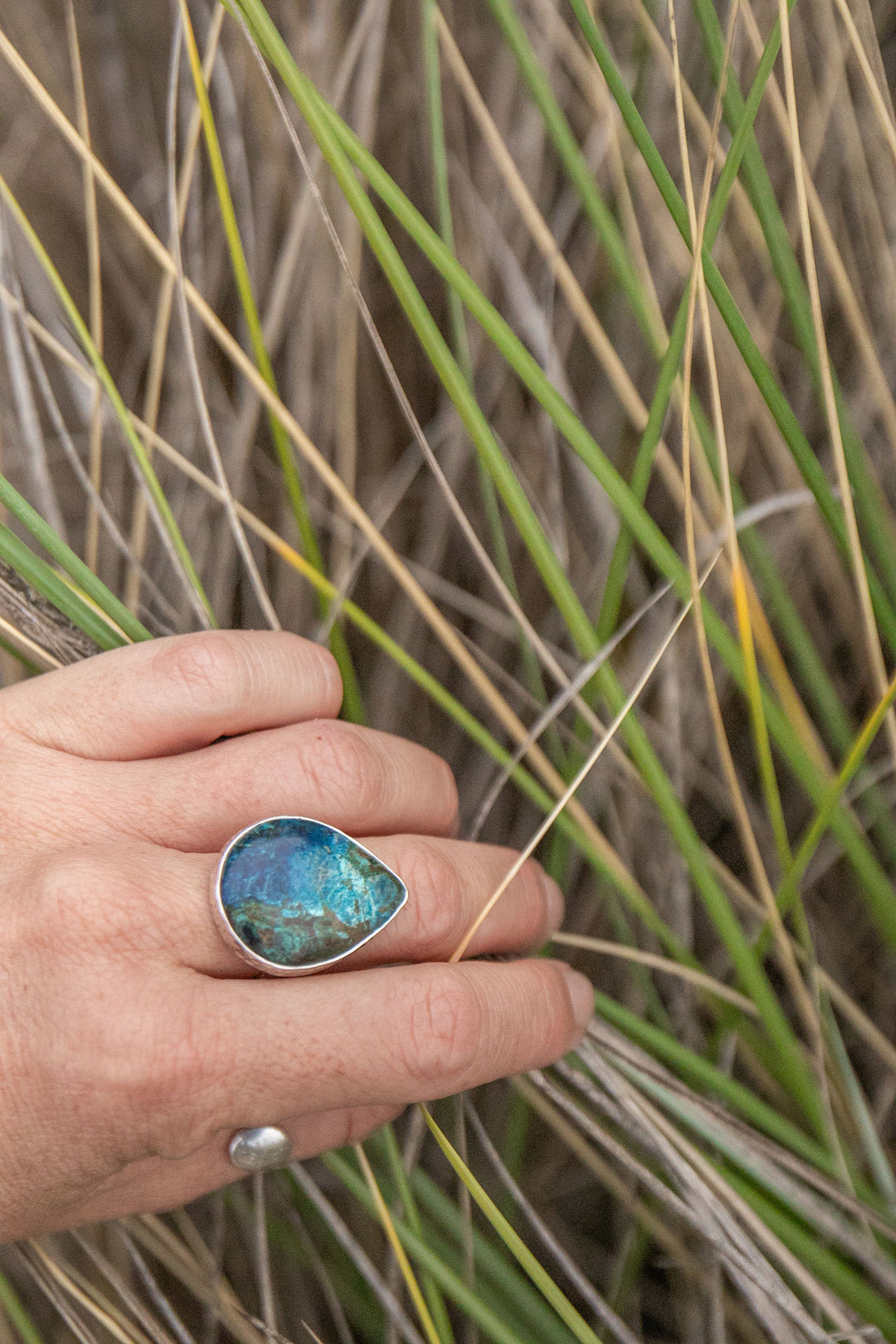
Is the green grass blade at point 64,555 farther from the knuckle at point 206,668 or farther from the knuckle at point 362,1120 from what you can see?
the knuckle at point 362,1120

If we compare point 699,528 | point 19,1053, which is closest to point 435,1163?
point 19,1053

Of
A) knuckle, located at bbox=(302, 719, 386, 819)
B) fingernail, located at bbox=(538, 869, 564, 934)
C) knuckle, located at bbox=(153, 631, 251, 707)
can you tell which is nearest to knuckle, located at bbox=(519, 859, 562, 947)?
fingernail, located at bbox=(538, 869, 564, 934)

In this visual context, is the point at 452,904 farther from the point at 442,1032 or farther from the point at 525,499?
the point at 525,499

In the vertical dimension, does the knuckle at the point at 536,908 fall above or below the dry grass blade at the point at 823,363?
below

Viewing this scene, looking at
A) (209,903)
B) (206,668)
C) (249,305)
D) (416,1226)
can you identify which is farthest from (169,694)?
(416,1226)

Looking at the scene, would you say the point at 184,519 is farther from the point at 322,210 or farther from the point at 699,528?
the point at 699,528

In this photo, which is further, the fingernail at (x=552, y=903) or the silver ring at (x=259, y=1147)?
the fingernail at (x=552, y=903)

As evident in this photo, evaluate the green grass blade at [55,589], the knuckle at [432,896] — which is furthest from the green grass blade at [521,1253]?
the green grass blade at [55,589]
